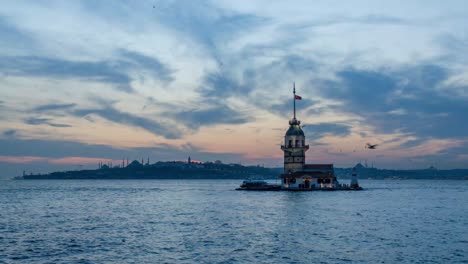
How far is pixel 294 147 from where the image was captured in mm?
167125

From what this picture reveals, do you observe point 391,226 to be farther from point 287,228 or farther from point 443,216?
point 443,216

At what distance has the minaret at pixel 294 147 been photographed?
546 feet

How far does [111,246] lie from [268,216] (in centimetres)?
3357

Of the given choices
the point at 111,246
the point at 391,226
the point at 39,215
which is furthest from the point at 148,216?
the point at 391,226

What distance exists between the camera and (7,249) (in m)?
49.4

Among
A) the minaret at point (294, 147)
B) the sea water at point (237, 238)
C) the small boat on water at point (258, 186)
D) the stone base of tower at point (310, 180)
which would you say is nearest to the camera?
the sea water at point (237, 238)

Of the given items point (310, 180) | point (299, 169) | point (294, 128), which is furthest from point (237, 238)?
point (294, 128)

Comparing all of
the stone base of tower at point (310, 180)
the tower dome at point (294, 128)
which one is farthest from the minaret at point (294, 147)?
the stone base of tower at point (310, 180)

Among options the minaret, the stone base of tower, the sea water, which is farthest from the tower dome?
the sea water

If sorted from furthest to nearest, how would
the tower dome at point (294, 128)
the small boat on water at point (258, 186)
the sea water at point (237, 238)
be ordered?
the tower dome at point (294, 128) < the small boat on water at point (258, 186) < the sea water at point (237, 238)

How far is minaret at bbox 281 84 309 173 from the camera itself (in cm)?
16650

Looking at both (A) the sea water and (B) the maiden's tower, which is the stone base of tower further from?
(A) the sea water

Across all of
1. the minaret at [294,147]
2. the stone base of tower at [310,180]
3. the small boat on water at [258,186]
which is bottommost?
the small boat on water at [258,186]

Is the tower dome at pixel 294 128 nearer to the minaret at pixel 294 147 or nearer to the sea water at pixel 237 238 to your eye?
the minaret at pixel 294 147
